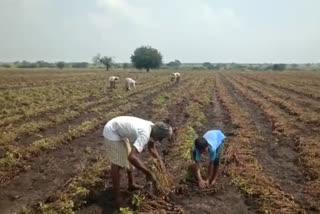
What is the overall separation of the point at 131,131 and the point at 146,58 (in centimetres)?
9504

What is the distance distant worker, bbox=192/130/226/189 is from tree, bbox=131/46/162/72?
308 ft

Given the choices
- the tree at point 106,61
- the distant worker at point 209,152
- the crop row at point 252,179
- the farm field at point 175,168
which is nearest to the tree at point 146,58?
the tree at point 106,61

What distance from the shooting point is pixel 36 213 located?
6.29 m

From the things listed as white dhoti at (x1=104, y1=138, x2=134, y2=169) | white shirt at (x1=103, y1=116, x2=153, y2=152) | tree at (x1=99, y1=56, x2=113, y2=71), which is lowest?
tree at (x1=99, y1=56, x2=113, y2=71)

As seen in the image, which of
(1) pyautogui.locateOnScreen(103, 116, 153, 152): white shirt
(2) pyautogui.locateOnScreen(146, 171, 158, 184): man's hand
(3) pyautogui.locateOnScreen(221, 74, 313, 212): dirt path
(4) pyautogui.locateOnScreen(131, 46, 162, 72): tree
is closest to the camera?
(1) pyautogui.locateOnScreen(103, 116, 153, 152): white shirt

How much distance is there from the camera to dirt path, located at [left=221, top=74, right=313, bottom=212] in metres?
7.68

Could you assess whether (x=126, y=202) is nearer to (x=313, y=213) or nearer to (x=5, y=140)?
(x=313, y=213)

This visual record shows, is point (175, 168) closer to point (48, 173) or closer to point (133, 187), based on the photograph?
point (133, 187)

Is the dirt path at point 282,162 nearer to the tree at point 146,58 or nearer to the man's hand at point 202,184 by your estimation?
the man's hand at point 202,184

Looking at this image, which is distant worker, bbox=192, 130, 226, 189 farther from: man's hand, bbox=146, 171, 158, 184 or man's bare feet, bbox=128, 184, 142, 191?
man's bare feet, bbox=128, 184, 142, 191

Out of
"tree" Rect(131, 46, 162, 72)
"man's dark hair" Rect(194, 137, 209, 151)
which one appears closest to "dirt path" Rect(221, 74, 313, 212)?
"man's dark hair" Rect(194, 137, 209, 151)

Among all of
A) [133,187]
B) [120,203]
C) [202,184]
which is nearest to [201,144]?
[202,184]

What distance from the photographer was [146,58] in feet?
330

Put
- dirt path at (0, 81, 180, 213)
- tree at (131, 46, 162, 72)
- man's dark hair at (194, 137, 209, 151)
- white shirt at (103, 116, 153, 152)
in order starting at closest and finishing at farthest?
white shirt at (103, 116, 153, 152) < man's dark hair at (194, 137, 209, 151) < dirt path at (0, 81, 180, 213) < tree at (131, 46, 162, 72)
